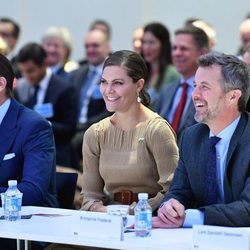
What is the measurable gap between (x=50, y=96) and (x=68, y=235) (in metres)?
3.76

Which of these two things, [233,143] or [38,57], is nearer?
[233,143]

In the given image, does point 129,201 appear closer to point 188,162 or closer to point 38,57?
point 188,162

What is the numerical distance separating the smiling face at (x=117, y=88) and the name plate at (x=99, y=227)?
983 mm

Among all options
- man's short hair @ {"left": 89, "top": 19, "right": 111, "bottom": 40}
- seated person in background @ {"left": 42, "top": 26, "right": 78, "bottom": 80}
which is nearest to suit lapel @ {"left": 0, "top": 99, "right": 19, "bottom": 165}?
seated person in background @ {"left": 42, "top": 26, "right": 78, "bottom": 80}

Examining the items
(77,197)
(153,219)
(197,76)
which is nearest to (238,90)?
(197,76)

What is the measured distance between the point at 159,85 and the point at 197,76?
284cm

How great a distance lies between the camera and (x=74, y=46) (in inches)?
391

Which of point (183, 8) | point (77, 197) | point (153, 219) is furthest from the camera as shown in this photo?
point (183, 8)

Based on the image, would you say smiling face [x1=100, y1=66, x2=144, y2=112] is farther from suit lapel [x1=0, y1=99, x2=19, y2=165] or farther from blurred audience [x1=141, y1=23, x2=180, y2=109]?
blurred audience [x1=141, y1=23, x2=180, y2=109]

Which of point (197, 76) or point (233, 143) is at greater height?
point (197, 76)

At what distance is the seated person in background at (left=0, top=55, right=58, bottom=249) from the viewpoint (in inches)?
150

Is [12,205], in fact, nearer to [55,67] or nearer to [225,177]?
[225,177]

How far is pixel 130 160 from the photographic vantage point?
4012 millimetres

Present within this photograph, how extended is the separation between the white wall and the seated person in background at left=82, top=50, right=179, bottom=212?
5.00 meters
